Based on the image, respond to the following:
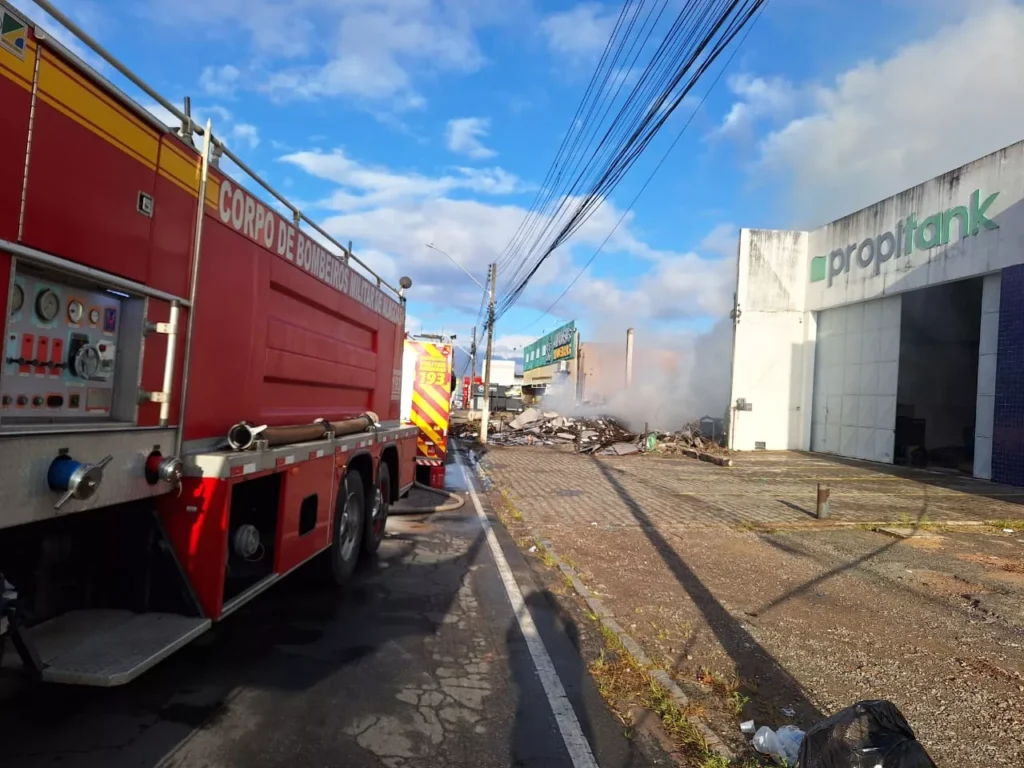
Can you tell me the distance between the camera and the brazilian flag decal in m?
2.52

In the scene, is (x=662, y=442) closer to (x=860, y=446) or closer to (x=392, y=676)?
(x=860, y=446)

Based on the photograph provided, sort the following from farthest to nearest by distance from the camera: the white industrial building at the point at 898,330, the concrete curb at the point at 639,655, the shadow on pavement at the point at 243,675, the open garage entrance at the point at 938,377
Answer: the open garage entrance at the point at 938,377 → the white industrial building at the point at 898,330 → the concrete curb at the point at 639,655 → the shadow on pavement at the point at 243,675

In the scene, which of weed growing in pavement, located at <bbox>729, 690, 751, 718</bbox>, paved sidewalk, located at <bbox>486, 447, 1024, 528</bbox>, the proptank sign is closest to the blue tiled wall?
paved sidewalk, located at <bbox>486, 447, 1024, 528</bbox>

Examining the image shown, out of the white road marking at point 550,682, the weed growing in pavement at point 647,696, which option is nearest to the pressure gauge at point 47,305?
the white road marking at point 550,682

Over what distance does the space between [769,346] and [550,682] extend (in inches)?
868

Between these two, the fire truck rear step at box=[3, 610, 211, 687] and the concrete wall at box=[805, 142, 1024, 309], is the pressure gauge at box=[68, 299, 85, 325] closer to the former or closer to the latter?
the fire truck rear step at box=[3, 610, 211, 687]

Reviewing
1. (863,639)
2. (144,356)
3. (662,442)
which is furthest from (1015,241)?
(144,356)

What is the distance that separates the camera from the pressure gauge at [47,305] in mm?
2863

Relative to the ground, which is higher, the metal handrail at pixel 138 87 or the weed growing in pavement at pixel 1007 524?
the metal handrail at pixel 138 87

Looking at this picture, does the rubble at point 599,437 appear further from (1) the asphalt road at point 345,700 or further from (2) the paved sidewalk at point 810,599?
(1) the asphalt road at point 345,700

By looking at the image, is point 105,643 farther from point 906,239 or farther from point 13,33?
point 906,239

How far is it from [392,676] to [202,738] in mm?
1273

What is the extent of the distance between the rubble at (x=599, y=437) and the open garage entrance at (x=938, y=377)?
5738 mm

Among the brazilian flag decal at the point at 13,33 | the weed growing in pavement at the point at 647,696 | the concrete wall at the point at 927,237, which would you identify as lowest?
the weed growing in pavement at the point at 647,696
